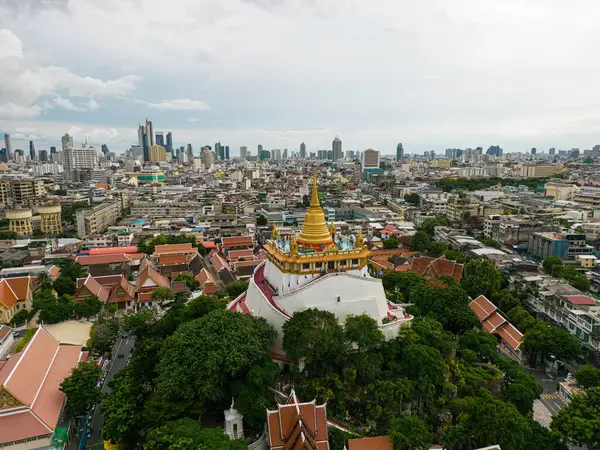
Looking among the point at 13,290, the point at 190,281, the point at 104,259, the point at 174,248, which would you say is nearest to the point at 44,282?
the point at 13,290

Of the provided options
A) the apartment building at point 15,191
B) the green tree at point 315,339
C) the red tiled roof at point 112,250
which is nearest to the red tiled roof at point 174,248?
the red tiled roof at point 112,250

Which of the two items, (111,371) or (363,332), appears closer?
(363,332)

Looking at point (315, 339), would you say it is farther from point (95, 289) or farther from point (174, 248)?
point (174, 248)

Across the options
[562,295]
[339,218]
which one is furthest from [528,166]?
[562,295]

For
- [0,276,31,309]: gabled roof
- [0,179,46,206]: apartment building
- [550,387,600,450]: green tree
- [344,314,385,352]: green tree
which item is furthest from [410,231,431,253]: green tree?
[0,179,46,206]: apartment building

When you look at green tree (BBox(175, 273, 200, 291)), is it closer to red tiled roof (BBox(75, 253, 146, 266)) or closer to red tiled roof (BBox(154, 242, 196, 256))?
red tiled roof (BBox(154, 242, 196, 256))

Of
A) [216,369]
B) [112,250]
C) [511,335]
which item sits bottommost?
[511,335]

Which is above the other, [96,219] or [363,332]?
[363,332]
